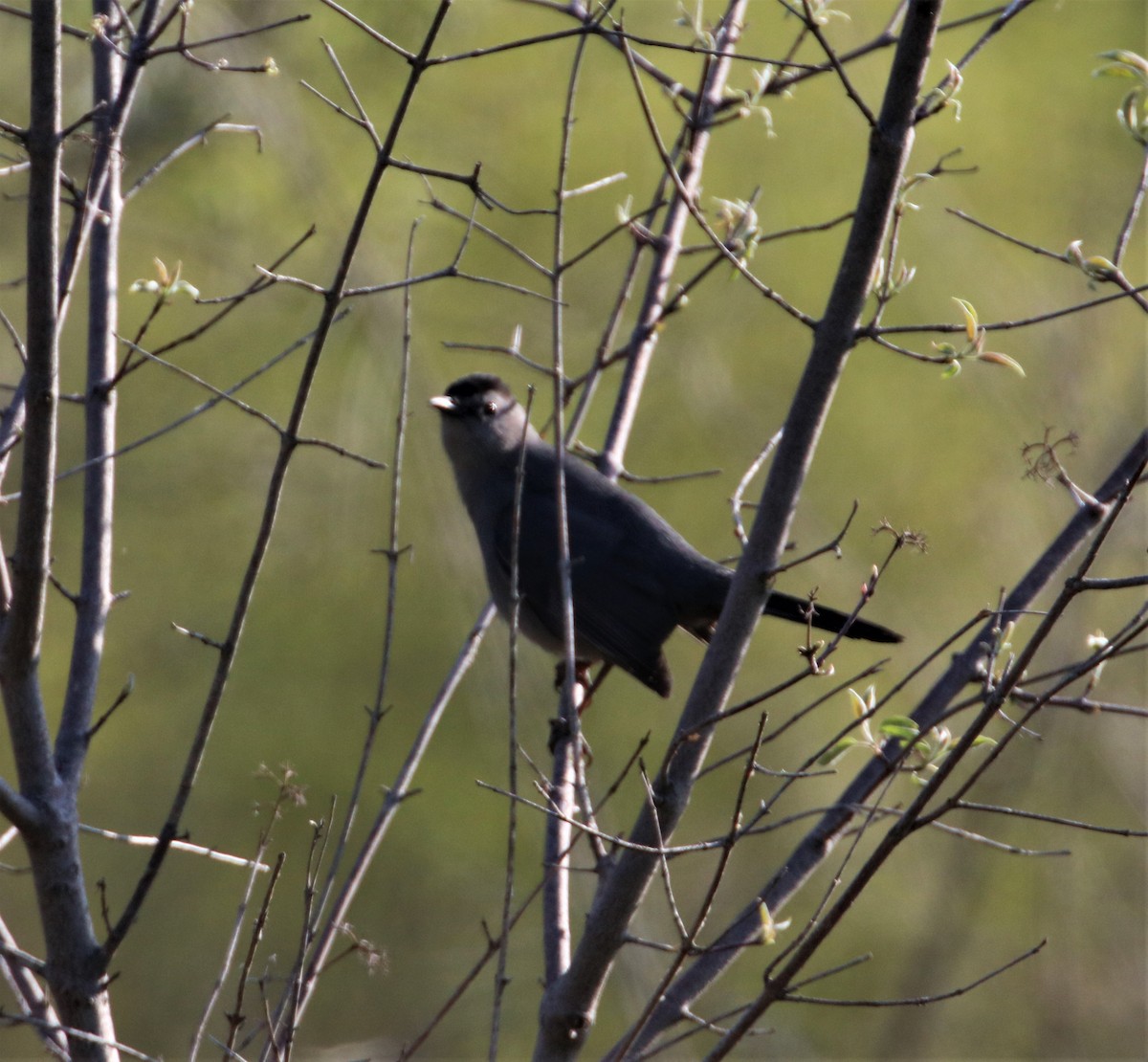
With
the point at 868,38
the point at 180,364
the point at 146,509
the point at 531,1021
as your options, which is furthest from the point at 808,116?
the point at 531,1021

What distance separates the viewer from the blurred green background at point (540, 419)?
6926 mm

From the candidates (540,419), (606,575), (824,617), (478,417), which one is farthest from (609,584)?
Answer: (540,419)

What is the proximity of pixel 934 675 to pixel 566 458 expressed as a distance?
14.3 ft

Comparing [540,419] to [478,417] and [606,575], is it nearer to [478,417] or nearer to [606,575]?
[478,417]

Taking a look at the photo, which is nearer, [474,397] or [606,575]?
[606,575]

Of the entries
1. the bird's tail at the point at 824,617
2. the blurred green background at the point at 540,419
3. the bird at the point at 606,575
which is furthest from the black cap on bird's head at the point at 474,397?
the bird's tail at the point at 824,617

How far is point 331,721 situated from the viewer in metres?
7.26

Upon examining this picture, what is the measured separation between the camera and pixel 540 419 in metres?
6.38

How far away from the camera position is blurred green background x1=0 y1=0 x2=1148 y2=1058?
6.93 meters

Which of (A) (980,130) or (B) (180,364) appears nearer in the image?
(B) (180,364)

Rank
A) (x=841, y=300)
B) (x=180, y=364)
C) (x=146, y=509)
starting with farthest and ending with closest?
(x=146, y=509), (x=180, y=364), (x=841, y=300)

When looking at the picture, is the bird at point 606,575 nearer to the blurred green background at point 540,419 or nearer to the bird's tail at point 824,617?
the bird's tail at point 824,617

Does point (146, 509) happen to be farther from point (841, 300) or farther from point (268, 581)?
point (841, 300)

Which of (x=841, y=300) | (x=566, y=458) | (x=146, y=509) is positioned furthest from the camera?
(x=146, y=509)
